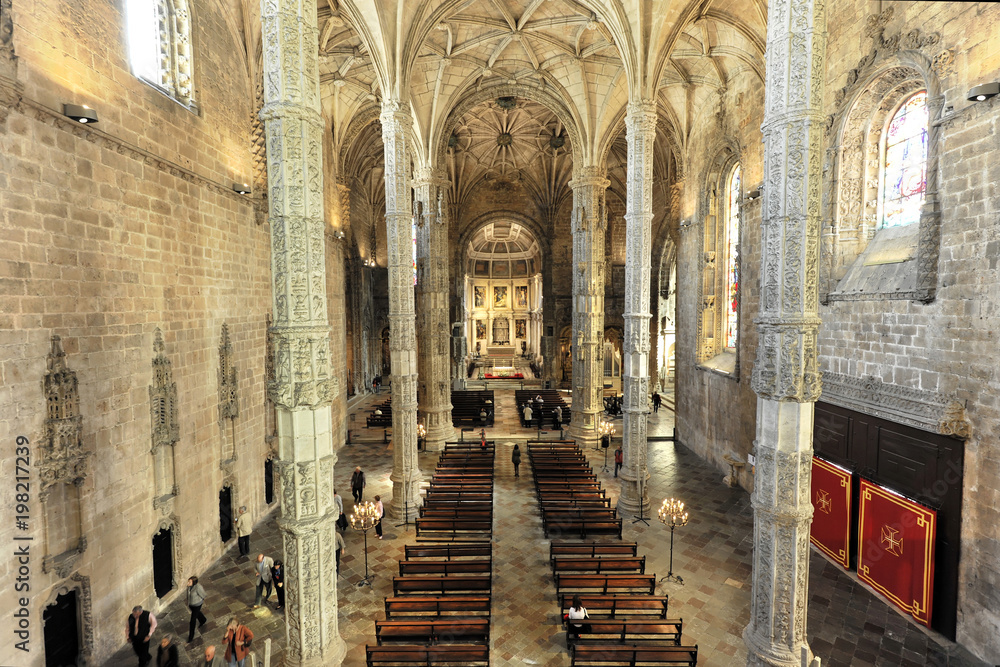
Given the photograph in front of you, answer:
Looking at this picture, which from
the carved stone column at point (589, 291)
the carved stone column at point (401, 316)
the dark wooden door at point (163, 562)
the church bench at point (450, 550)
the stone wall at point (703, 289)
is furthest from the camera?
the carved stone column at point (589, 291)

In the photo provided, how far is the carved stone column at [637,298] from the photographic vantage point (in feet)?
44.0

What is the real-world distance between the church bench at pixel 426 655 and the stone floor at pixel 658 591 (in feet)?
2.74

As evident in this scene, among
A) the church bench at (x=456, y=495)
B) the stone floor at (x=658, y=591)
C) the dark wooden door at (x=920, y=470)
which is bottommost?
the stone floor at (x=658, y=591)

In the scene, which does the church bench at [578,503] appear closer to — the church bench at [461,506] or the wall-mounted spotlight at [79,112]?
the church bench at [461,506]

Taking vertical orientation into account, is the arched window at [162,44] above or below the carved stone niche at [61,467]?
above

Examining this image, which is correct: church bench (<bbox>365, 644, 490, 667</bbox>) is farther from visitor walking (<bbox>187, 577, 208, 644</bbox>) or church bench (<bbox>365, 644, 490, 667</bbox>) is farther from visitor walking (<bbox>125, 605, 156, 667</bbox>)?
visitor walking (<bbox>125, 605, 156, 667</bbox>)

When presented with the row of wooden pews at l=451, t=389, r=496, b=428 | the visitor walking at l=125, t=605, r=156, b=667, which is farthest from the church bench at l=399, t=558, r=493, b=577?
the row of wooden pews at l=451, t=389, r=496, b=428

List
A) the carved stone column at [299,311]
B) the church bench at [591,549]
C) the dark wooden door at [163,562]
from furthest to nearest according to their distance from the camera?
1. the church bench at [591,549]
2. the dark wooden door at [163,562]
3. the carved stone column at [299,311]

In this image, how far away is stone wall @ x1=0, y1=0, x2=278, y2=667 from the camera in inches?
274

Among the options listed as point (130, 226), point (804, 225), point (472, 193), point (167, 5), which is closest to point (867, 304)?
point (804, 225)

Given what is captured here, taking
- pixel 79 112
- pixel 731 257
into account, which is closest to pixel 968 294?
pixel 731 257

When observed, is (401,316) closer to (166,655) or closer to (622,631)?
(166,655)

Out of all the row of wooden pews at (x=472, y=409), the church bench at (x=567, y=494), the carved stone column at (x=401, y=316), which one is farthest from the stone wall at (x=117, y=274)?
the row of wooden pews at (x=472, y=409)

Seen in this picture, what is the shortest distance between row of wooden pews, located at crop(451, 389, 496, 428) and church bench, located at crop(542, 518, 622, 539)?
1102 cm
